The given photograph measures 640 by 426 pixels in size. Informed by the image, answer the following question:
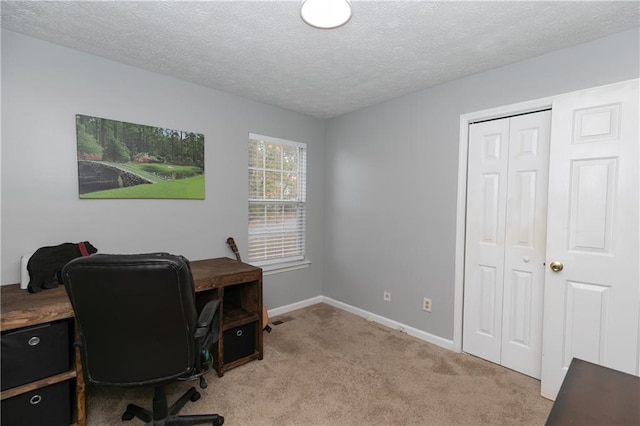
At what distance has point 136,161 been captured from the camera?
2.46 m

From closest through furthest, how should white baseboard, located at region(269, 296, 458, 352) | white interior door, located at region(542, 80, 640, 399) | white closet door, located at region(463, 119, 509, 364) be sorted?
white interior door, located at region(542, 80, 640, 399) < white closet door, located at region(463, 119, 509, 364) < white baseboard, located at region(269, 296, 458, 352)

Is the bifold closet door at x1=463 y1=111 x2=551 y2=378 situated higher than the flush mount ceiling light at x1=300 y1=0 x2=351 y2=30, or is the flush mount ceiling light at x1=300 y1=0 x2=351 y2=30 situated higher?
the flush mount ceiling light at x1=300 y1=0 x2=351 y2=30

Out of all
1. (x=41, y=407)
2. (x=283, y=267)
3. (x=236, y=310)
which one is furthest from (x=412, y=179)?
(x=41, y=407)

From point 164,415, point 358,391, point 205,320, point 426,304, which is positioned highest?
point 205,320

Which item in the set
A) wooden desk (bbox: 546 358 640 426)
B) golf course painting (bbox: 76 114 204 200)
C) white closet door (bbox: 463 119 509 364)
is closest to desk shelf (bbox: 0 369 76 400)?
golf course painting (bbox: 76 114 204 200)

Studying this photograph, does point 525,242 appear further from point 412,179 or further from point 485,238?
point 412,179

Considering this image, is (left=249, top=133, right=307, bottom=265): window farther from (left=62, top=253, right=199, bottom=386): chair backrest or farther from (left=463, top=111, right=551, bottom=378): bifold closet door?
(left=463, top=111, right=551, bottom=378): bifold closet door

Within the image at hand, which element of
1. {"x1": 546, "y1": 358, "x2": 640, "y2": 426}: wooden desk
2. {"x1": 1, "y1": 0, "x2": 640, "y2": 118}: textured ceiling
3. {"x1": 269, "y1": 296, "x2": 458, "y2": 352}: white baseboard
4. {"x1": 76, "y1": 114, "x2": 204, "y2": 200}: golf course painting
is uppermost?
{"x1": 1, "y1": 0, "x2": 640, "y2": 118}: textured ceiling

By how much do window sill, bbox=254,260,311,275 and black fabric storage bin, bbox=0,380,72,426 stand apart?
187 cm

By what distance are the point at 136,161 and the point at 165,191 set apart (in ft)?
1.09

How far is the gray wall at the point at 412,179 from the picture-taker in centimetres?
212

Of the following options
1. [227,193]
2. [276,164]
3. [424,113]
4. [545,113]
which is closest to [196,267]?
[227,193]

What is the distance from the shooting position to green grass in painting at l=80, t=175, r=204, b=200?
235 cm

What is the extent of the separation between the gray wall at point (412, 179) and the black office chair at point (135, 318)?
7.07 feet
